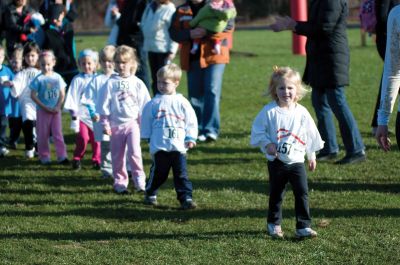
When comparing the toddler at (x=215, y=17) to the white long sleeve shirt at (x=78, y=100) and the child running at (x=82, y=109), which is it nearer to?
the child running at (x=82, y=109)

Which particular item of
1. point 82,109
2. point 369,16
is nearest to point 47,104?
point 82,109

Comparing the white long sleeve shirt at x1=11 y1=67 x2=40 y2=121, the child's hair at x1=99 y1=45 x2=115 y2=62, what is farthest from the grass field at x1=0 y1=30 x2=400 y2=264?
the child's hair at x1=99 y1=45 x2=115 y2=62

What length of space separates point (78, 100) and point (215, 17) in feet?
7.51

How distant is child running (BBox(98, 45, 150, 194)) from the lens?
873 cm

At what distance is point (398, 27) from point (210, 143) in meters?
6.09

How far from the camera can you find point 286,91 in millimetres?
6789

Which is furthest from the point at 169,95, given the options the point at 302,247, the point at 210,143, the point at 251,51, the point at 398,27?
the point at 251,51

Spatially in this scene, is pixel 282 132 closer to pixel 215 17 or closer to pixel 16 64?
pixel 215 17

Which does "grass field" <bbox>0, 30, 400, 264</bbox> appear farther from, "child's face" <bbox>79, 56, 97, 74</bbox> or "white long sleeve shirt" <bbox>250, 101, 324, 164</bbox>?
"child's face" <bbox>79, 56, 97, 74</bbox>

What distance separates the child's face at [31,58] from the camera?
36.8ft

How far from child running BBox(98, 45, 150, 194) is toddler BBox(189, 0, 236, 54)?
2794 millimetres

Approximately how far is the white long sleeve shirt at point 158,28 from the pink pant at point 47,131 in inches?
98.1

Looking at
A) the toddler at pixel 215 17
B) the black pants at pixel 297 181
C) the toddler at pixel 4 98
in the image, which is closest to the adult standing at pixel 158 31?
the toddler at pixel 215 17

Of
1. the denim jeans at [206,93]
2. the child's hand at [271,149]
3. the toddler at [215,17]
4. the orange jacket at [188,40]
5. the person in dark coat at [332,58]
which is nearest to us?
the child's hand at [271,149]
